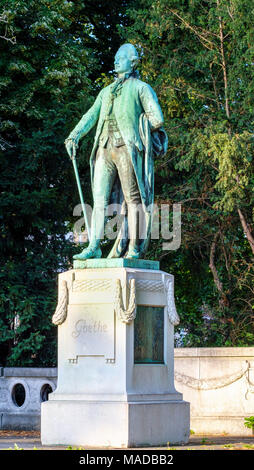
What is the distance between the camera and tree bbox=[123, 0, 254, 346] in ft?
65.2

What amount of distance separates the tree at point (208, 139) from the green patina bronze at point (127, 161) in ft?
21.8

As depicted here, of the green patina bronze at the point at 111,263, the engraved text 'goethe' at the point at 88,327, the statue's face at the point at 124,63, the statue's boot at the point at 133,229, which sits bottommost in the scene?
the engraved text 'goethe' at the point at 88,327

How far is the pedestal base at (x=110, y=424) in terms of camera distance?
36.7ft

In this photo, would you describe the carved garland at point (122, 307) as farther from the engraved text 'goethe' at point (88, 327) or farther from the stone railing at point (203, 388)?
the stone railing at point (203, 388)

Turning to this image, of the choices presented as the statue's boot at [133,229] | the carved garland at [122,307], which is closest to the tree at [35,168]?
the statue's boot at [133,229]

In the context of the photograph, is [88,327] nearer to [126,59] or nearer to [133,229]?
[133,229]

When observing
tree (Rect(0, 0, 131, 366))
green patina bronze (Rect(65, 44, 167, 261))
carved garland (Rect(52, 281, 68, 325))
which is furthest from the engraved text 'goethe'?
tree (Rect(0, 0, 131, 366))

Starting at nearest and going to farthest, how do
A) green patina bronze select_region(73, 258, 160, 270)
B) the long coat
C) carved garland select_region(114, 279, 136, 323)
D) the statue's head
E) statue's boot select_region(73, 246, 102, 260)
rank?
carved garland select_region(114, 279, 136, 323) < green patina bronze select_region(73, 258, 160, 270) < statue's boot select_region(73, 246, 102, 260) < the long coat < the statue's head

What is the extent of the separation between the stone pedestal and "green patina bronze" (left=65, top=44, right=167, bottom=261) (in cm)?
58

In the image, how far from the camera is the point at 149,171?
41.2ft

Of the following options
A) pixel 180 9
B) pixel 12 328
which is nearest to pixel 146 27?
pixel 180 9

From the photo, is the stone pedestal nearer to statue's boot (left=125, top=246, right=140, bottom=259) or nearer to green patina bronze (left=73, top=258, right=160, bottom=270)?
green patina bronze (left=73, top=258, right=160, bottom=270)

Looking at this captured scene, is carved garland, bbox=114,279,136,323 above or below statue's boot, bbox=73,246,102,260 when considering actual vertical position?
→ below
